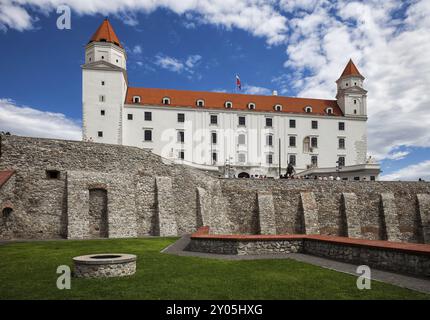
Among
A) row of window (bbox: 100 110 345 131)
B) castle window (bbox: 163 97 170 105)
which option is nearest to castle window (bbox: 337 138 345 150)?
row of window (bbox: 100 110 345 131)

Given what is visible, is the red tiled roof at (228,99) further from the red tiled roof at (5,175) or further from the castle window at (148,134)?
the red tiled roof at (5,175)

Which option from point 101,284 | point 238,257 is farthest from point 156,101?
point 101,284

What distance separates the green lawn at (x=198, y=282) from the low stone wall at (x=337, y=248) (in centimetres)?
185

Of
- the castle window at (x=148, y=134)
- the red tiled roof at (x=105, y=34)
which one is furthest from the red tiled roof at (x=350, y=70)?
the red tiled roof at (x=105, y=34)

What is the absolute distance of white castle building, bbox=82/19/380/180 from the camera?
46.7 meters

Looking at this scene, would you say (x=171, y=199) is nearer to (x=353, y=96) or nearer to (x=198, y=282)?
(x=198, y=282)

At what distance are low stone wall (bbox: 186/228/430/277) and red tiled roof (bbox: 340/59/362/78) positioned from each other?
162 ft

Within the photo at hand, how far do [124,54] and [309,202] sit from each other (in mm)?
34340

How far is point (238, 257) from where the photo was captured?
13.7m

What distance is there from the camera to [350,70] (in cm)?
5716

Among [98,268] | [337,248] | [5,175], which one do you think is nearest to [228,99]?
[5,175]

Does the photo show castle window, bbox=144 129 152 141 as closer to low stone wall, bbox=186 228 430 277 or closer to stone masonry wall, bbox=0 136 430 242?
stone masonry wall, bbox=0 136 430 242

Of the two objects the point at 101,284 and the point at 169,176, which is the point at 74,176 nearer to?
the point at 169,176

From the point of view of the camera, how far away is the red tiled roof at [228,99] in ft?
167
